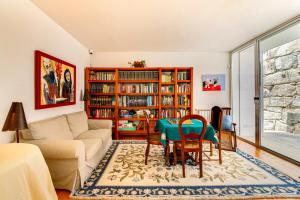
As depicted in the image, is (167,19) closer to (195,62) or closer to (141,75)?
(141,75)

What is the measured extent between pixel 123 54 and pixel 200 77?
7.73 feet

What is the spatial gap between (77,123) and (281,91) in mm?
4036

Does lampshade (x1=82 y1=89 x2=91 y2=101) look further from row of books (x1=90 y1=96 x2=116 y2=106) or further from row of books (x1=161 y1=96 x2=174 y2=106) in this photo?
row of books (x1=161 y1=96 x2=174 y2=106)

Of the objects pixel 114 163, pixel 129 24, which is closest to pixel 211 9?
pixel 129 24

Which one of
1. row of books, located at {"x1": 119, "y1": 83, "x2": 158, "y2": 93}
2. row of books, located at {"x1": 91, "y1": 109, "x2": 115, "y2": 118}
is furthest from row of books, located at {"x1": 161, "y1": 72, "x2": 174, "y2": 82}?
row of books, located at {"x1": 91, "y1": 109, "x2": 115, "y2": 118}

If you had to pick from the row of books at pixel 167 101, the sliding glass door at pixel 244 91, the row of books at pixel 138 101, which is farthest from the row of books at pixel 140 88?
the sliding glass door at pixel 244 91

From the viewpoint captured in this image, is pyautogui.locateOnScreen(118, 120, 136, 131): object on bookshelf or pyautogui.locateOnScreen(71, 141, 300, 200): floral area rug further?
pyautogui.locateOnScreen(118, 120, 136, 131): object on bookshelf

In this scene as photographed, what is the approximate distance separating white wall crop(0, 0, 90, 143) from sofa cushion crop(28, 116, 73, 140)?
9.5 inches

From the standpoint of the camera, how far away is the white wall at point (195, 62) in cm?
475

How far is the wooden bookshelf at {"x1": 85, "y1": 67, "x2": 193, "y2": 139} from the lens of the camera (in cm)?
443

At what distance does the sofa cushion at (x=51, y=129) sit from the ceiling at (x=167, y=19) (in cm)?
170

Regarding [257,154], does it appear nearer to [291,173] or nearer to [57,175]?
[291,173]

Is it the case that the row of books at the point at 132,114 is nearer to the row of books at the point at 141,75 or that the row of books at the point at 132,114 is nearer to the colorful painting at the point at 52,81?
the row of books at the point at 141,75

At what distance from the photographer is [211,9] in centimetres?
248
